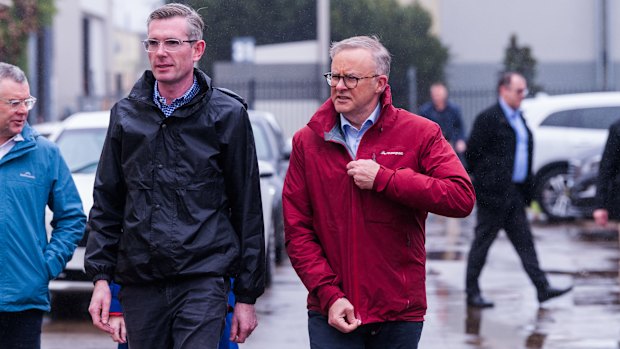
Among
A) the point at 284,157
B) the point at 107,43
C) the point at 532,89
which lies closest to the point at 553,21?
the point at 532,89

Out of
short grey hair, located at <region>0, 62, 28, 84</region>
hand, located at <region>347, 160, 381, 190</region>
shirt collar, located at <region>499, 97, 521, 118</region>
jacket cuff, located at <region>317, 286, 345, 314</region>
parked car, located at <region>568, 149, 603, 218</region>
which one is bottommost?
parked car, located at <region>568, 149, 603, 218</region>

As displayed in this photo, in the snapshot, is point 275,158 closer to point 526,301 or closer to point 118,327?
point 526,301

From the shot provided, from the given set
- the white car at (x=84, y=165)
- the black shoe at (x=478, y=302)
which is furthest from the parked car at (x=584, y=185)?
the black shoe at (x=478, y=302)

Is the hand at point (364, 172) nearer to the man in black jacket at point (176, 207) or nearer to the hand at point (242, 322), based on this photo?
the man in black jacket at point (176, 207)

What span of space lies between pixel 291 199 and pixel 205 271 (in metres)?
0.42

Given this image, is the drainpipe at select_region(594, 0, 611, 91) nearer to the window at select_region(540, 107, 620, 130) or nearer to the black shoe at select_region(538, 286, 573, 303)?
the window at select_region(540, 107, 620, 130)

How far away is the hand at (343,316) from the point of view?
14.1 ft

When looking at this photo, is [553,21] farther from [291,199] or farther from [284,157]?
[291,199]

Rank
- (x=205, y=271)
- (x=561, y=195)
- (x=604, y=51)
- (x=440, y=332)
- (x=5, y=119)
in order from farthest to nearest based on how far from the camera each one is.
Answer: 1. (x=604, y=51)
2. (x=561, y=195)
3. (x=440, y=332)
4. (x=5, y=119)
5. (x=205, y=271)

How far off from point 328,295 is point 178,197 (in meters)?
0.65

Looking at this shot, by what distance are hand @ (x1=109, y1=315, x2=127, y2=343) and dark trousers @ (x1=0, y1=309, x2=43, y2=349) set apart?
19.0 inches

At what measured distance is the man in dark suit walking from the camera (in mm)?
9461

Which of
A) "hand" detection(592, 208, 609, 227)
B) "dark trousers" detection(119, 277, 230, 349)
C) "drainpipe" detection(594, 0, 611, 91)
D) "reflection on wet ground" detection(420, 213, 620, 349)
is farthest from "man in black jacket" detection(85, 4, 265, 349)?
"drainpipe" detection(594, 0, 611, 91)

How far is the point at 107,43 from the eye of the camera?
43750 mm
